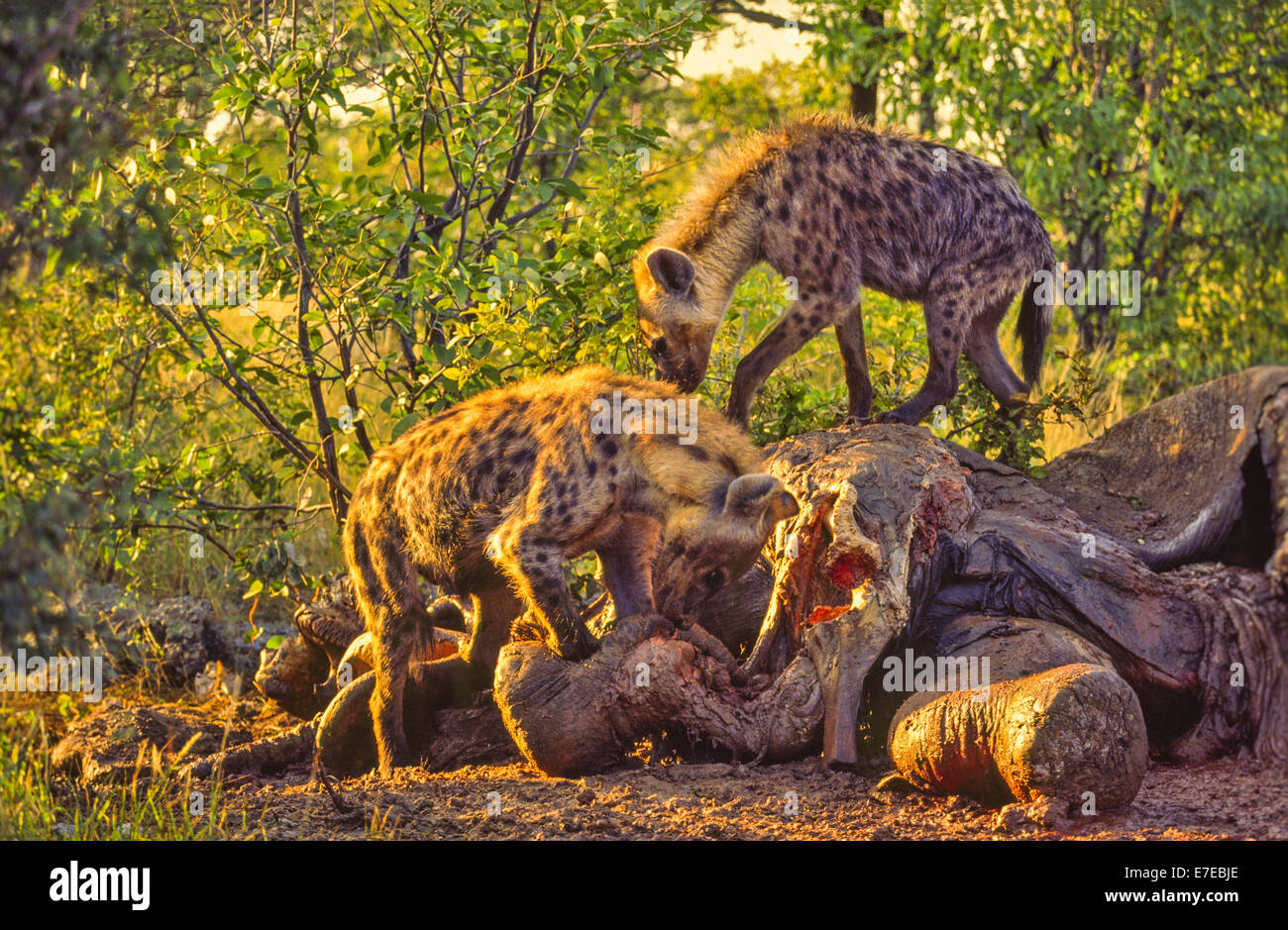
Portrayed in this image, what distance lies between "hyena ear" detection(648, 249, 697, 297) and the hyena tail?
1.79 meters

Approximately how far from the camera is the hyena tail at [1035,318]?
707 cm

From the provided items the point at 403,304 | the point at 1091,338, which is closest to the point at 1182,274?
the point at 1091,338

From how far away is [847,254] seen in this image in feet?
22.2

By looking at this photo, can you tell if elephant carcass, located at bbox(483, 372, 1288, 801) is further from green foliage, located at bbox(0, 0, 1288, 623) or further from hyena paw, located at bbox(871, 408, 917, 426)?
green foliage, located at bbox(0, 0, 1288, 623)

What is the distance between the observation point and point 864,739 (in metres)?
5.09

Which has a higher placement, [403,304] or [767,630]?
[403,304]

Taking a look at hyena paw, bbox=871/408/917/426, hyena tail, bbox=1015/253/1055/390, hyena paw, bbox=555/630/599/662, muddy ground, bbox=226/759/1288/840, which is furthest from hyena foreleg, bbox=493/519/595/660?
hyena tail, bbox=1015/253/1055/390

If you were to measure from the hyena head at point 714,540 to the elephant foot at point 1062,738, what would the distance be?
0.94 metres

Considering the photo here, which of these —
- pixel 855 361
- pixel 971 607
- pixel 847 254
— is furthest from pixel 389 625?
pixel 847 254

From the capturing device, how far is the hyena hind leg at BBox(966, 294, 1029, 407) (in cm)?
697

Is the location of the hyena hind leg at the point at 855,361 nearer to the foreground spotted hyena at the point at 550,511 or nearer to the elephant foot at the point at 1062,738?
the foreground spotted hyena at the point at 550,511

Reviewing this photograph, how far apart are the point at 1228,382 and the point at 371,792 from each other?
3.85 meters

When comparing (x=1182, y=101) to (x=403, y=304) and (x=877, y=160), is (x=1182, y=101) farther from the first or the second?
(x=403, y=304)

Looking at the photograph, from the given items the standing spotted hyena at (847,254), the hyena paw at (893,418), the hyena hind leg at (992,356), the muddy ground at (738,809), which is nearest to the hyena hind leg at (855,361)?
the standing spotted hyena at (847,254)
